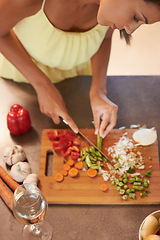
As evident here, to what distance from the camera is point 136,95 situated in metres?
2.09

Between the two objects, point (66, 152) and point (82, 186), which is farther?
point (66, 152)

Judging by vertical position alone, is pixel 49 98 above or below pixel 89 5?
below

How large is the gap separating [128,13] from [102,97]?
0.74 metres

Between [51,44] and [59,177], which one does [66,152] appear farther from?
[51,44]

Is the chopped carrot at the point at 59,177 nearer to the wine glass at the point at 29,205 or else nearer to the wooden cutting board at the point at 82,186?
the wooden cutting board at the point at 82,186

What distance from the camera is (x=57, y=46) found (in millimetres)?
1888

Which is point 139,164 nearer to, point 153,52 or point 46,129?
point 46,129

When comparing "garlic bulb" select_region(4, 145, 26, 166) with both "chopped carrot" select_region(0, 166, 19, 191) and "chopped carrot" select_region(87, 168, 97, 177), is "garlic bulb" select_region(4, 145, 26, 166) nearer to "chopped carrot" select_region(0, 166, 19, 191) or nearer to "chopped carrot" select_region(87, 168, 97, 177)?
"chopped carrot" select_region(0, 166, 19, 191)

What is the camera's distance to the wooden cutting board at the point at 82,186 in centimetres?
157

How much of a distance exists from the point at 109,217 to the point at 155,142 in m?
0.53

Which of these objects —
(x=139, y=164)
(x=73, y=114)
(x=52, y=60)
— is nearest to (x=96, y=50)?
(x=52, y=60)

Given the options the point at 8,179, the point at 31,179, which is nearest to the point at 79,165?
the point at 31,179

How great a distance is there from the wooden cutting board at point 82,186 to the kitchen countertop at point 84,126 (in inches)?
1.2

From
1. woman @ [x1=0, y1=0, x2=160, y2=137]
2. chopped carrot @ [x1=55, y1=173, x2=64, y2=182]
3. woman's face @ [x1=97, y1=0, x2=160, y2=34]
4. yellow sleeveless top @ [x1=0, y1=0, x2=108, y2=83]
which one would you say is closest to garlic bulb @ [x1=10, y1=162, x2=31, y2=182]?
chopped carrot @ [x1=55, y1=173, x2=64, y2=182]
